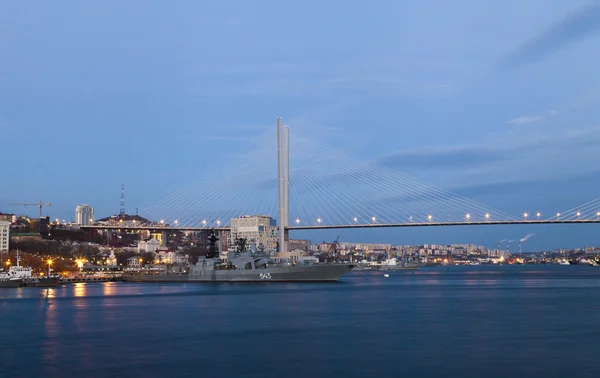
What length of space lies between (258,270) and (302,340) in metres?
40.9

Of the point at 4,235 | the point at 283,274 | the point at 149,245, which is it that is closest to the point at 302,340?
the point at 283,274

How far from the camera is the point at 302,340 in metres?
22.4

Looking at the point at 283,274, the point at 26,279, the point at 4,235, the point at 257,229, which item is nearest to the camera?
the point at 283,274

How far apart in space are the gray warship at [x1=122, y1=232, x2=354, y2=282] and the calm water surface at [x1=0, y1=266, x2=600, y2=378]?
25.4 meters

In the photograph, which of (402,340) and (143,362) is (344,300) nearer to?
(402,340)

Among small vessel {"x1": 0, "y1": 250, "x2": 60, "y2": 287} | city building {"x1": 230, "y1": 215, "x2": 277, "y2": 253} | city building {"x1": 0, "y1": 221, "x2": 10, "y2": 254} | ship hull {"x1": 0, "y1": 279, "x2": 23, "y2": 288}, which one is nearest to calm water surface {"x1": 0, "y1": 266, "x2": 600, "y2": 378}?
ship hull {"x1": 0, "y1": 279, "x2": 23, "y2": 288}

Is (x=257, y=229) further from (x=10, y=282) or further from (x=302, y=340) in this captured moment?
(x=302, y=340)

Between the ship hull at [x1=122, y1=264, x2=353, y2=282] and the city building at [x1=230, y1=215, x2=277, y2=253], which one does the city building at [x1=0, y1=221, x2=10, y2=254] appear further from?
the ship hull at [x1=122, y1=264, x2=353, y2=282]

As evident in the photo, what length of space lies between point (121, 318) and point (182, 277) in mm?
43854

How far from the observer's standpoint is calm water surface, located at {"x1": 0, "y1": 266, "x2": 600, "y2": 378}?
679 inches

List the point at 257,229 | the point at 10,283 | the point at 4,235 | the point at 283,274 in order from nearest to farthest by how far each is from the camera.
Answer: the point at 10,283
the point at 283,274
the point at 257,229
the point at 4,235

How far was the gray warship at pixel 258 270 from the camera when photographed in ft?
206

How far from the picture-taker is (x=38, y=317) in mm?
30500

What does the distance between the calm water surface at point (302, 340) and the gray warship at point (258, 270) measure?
25443mm
